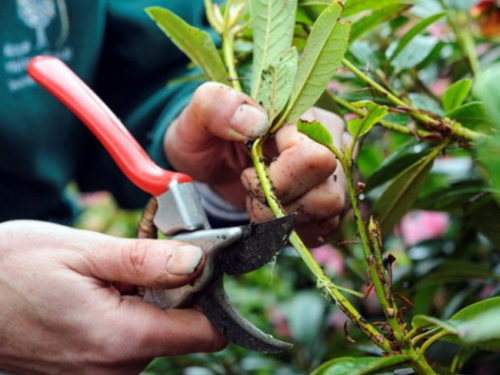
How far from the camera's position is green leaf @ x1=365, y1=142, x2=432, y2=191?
826 mm

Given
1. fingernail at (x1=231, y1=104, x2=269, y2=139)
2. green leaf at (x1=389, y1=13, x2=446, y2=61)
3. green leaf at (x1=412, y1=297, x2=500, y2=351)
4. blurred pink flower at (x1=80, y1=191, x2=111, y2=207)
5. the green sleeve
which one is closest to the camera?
green leaf at (x1=412, y1=297, x2=500, y2=351)

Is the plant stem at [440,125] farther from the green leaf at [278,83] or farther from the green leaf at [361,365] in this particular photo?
the green leaf at [361,365]

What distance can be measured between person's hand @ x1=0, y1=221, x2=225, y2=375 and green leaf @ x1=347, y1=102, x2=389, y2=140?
0.21 meters

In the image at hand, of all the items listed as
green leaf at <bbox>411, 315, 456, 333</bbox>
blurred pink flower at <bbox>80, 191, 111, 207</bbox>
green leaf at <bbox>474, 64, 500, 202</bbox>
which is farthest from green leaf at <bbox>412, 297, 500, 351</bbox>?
blurred pink flower at <bbox>80, 191, 111, 207</bbox>

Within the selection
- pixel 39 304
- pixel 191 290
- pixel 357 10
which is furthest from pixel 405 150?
pixel 39 304

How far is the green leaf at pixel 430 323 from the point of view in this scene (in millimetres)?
550

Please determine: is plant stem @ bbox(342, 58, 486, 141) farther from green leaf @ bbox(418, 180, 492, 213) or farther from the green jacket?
the green jacket

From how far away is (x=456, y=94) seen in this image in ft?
2.57

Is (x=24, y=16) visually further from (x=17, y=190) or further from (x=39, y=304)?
(x=39, y=304)

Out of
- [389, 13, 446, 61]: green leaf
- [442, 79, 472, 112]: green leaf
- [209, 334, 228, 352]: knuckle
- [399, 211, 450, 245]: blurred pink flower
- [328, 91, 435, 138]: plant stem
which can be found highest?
[389, 13, 446, 61]: green leaf

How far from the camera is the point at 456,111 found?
2.47 ft

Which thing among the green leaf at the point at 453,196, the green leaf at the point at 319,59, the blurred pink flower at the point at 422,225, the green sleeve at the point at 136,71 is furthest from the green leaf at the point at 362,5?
the blurred pink flower at the point at 422,225

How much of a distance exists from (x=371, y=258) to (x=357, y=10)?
303mm

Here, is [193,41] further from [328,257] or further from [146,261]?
[328,257]
